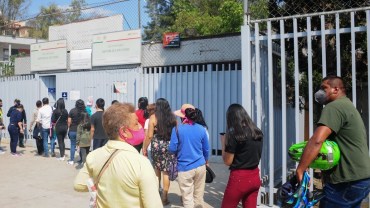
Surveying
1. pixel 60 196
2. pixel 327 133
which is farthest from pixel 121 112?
pixel 60 196

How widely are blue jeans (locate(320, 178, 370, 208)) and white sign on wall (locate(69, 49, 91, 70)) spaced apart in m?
10.0

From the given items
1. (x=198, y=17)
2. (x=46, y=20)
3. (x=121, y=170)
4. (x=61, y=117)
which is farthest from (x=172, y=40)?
(x=46, y=20)

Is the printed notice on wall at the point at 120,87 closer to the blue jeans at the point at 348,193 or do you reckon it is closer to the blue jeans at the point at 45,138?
the blue jeans at the point at 45,138

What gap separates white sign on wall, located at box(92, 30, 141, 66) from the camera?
1119 centimetres

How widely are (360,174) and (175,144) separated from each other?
8.05ft

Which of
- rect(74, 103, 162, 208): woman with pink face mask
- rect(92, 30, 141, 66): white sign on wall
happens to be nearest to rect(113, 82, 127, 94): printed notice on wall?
rect(92, 30, 141, 66): white sign on wall

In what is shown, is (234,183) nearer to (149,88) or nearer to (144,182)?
(144,182)

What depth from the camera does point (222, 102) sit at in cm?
980

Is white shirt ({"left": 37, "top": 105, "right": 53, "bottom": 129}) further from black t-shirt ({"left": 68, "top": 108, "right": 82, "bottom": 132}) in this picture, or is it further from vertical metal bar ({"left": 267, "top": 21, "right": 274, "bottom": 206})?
vertical metal bar ({"left": 267, "top": 21, "right": 274, "bottom": 206})

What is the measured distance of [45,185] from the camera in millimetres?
7719

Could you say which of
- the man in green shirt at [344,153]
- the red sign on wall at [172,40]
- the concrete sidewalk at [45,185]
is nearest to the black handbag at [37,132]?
the concrete sidewalk at [45,185]

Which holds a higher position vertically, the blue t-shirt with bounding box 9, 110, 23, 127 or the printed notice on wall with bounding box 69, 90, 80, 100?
the printed notice on wall with bounding box 69, 90, 80, 100

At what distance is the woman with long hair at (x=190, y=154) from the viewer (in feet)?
16.8

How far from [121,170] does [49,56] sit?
11.7 meters
